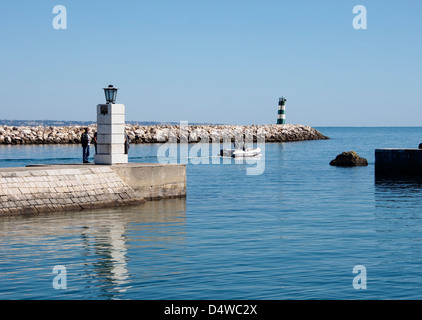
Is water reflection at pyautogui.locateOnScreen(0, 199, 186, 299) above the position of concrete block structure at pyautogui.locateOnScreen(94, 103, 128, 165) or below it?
below

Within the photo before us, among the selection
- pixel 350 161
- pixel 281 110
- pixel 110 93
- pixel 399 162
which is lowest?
pixel 350 161

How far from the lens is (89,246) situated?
53.4 feet

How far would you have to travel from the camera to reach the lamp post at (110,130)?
2491 centimetres

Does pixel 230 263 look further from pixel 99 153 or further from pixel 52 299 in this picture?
pixel 99 153

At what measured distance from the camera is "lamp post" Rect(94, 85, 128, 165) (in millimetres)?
24906

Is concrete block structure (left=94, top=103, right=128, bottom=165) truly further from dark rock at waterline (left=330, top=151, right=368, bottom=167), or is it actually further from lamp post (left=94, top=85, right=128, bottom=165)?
dark rock at waterline (left=330, top=151, right=368, bottom=167)

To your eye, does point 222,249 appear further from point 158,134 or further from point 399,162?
point 158,134

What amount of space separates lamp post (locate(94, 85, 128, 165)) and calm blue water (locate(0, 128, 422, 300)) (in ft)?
8.82

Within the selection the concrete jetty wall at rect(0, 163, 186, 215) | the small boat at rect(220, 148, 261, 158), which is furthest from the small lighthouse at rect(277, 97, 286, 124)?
the concrete jetty wall at rect(0, 163, 186, 215)

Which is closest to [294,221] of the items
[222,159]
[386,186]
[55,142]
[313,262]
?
[313,262]

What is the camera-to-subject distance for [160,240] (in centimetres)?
1720

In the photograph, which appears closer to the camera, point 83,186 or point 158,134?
point 83,186

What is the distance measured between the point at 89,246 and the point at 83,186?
6.59 meters

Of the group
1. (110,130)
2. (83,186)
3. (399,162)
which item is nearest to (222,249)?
(83,186)
